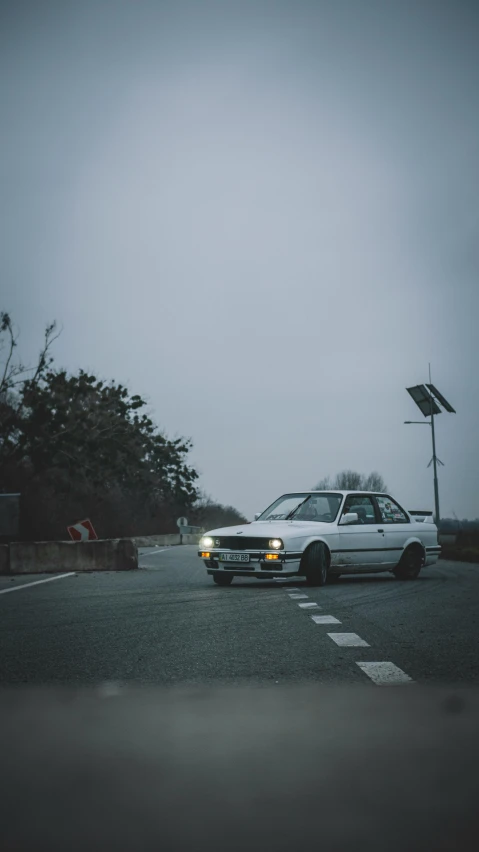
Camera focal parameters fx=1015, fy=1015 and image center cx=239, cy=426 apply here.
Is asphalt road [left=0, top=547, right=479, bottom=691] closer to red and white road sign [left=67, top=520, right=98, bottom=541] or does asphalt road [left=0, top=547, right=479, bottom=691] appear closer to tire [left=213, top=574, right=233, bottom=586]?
tire [left=213, top=574, right=233, bottom=586]

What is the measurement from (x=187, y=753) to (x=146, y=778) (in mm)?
413

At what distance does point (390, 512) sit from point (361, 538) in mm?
1336

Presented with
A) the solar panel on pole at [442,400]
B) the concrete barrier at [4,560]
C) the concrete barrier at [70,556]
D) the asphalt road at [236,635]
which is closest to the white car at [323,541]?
the asphalt road at [236,635]

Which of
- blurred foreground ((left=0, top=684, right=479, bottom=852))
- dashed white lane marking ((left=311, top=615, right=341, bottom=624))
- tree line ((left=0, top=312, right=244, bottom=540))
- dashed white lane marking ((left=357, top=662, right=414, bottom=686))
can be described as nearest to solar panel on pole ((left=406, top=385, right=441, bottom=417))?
tree line ((left=0, top=312, right=244, bottom=540))

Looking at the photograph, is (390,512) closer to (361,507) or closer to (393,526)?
(393,526)

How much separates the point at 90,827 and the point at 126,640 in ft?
16.9

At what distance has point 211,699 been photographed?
212 inches

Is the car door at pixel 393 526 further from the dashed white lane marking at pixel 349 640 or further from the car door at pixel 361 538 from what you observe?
the dashed white lane marking at pixel 349 640

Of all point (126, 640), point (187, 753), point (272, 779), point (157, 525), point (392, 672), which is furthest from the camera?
point (157, 525)

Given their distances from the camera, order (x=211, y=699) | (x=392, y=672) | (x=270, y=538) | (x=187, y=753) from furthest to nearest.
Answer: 1. (x=270, y=538)
2. (x=392, y=672)
3. (x=211, y=699)
4. (x=187, y=753)

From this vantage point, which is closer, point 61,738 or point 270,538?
point 61,738

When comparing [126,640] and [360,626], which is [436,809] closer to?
[126,640]

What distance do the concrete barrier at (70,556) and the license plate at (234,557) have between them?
609 centimetres

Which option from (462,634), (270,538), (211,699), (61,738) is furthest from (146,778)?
(270,538)
